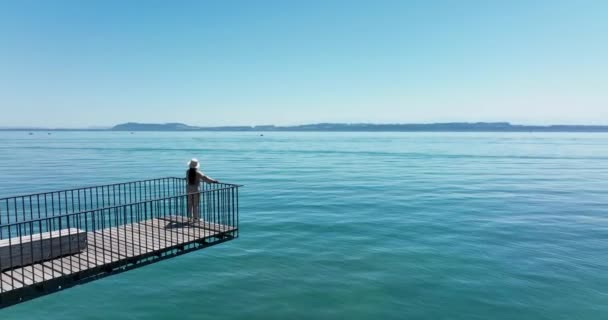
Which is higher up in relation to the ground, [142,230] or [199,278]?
[142,230]

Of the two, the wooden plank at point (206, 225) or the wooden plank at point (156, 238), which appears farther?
the wooden plank at point (206, 225)

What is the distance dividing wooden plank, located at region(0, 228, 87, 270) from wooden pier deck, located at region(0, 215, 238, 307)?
14cm

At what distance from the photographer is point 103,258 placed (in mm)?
9375

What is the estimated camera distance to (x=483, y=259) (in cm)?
1482

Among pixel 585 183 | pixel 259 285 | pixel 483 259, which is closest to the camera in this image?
pixel 259 285

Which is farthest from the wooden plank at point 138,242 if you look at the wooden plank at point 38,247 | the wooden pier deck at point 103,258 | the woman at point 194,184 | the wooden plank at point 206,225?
the woman at point 194,184

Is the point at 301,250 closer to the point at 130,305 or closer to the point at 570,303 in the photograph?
the point at 130,305

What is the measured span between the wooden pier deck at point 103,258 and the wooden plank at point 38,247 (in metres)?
0.14

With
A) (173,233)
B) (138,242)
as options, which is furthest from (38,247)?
(173,233)

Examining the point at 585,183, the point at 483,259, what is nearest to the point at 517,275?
the point at 483,259

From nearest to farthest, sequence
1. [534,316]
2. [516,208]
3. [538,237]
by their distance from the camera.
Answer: [534,316]
[538,237]
[516,208]

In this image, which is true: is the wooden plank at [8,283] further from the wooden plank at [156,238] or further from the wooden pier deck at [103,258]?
the wooden plank at [156,238]

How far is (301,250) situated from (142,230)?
21.5 ft

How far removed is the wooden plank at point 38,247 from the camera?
8.63 m
